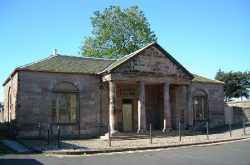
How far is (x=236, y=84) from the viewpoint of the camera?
55.6 metres

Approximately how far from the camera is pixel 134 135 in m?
22.1

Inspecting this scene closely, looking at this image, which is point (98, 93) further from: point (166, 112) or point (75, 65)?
point (166, 112)

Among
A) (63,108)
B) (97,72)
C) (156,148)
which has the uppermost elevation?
(97,72)

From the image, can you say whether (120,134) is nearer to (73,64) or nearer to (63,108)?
(63,108)

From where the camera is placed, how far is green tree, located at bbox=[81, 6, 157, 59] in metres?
44.5

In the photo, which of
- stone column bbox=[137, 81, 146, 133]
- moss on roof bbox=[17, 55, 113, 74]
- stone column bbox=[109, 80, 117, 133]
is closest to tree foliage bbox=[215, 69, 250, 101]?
moss on roof bbox=[17, 55, 113, 74]

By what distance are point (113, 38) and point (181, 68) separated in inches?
815

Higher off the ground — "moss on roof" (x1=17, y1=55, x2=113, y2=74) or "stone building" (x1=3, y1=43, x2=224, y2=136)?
"moss on roof" (x1=17, y1=55, x2=113, y2=74)

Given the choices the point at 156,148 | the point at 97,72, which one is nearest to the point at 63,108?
the point at 97,72

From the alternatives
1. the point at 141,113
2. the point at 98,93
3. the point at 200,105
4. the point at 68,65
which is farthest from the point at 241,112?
the point at 68,65

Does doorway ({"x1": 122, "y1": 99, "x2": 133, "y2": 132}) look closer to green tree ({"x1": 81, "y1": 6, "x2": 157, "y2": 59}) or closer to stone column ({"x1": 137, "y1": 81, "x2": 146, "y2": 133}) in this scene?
stone column ({"x1": 137, "y1": 81, "x2": 146, "y2": 133})

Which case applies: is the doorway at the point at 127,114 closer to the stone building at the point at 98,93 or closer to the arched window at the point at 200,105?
the stone building at the point at 98,93

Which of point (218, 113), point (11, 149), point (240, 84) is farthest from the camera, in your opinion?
point (240, 84)

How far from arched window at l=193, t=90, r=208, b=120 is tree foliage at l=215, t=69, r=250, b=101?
27542 mm
